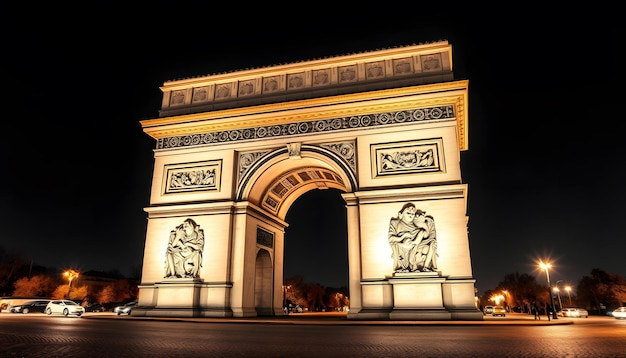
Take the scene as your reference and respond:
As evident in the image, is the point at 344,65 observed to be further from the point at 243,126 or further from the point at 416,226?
the point at 416,226

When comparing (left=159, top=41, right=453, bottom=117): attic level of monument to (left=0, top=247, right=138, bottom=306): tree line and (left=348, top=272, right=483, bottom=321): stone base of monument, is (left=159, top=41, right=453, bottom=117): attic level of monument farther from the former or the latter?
(left=0, top=247, right=138, bottom=306): tree line

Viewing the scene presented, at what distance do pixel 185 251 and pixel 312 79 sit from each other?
35.7 ft

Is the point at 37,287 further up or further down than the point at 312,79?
further down

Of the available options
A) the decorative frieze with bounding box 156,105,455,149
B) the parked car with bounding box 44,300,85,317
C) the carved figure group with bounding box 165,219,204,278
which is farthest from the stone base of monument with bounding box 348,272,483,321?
the parked car with bounding box 44,300,85,317

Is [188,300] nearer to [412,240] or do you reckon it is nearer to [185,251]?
[185,251]

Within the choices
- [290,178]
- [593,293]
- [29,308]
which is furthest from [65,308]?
[593,293]

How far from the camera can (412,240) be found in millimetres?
17391

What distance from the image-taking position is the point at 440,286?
1638 centimetres

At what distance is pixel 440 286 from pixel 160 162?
15.6 m

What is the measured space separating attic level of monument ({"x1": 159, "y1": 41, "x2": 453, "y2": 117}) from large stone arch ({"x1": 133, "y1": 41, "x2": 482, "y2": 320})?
64 mm

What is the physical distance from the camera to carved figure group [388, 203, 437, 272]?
16.9 meters

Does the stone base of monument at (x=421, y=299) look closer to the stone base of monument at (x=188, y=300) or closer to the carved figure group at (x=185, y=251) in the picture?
the stone base of monument at (x=188, y=300)

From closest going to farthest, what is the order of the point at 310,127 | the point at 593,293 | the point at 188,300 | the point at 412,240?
1. the point at 412,240
2. the point at 188,300
3. the point at 310,127
4. the point at 593,293

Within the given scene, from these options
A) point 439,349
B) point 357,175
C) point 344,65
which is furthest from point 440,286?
point 344,65
